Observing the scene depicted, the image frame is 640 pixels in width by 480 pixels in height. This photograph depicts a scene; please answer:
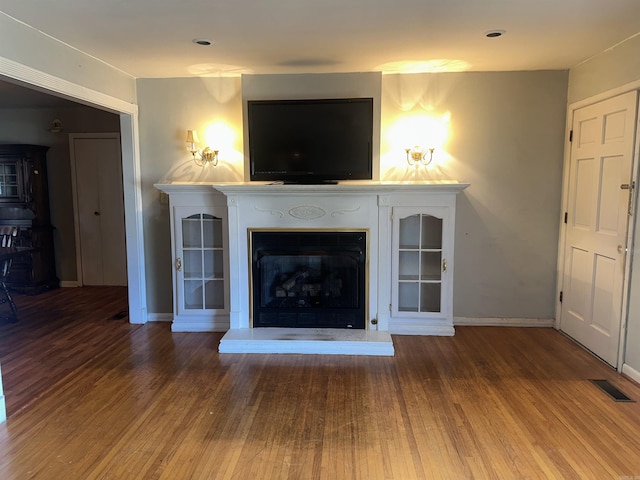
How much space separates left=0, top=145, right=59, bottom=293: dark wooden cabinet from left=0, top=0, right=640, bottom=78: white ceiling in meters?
2.66

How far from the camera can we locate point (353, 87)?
390cm

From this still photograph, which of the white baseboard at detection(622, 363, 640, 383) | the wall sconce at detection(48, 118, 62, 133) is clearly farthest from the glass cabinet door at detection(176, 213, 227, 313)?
the white baseboard at detection(622, 363, 640, 383)

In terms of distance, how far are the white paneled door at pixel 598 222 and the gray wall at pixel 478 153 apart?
0.25 metres

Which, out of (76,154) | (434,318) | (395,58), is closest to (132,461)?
(434,318)

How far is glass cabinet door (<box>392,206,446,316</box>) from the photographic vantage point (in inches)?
157

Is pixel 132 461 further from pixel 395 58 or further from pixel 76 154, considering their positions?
pixel 76 154

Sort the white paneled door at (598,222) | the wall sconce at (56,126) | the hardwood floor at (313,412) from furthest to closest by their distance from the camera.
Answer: the wall sconce at (56,126), the white paneled door at (598,222), the hardwood floor at (313,412)

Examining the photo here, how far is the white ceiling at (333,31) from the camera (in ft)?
7.96

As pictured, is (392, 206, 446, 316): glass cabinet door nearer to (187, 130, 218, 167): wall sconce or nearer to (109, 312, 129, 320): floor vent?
(187, 130, 218, 167): wall sconce

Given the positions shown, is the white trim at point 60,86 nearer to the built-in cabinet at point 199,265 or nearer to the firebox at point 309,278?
the built-in cabinet at point 199,265

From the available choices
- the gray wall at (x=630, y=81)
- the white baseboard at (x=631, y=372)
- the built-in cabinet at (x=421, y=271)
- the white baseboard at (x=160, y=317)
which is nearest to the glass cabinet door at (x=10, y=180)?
the white baseboard at (x=160, y=317)

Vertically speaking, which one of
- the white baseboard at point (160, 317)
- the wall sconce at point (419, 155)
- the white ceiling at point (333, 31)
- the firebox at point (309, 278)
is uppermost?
the white ceiling at point (333, 31)

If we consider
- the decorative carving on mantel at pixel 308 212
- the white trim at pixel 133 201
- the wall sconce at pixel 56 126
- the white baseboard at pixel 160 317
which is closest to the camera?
the decorative carving on mantel at pixel 308 212

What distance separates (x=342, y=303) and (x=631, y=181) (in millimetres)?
2362
